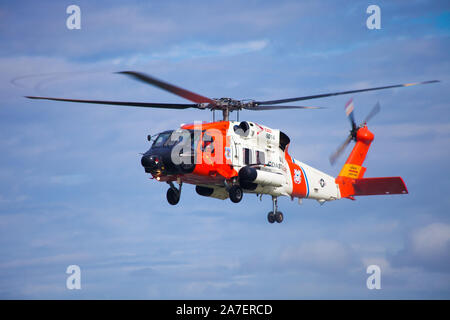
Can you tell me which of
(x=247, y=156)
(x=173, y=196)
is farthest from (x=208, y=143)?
(x=173, y=196)

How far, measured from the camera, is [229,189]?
3269cm

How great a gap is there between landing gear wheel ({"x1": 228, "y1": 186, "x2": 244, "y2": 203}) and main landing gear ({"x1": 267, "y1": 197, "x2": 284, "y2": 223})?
11.6 ft

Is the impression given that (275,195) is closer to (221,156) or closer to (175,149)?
(221,156)

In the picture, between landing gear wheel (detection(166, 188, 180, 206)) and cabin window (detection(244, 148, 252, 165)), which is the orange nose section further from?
landing gear wheel (detection(166, 188, 180, 206))

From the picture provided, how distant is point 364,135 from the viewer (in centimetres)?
4056

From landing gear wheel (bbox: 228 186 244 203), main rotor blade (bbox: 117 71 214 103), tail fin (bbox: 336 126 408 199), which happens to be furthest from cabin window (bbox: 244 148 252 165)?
tail fin (bbox: 336 126 408 199)

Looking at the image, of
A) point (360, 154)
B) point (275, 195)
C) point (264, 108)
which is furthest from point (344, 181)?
point (264, 108)

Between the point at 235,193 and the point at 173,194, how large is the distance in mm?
2884

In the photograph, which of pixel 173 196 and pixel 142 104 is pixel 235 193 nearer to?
pixel 173 196

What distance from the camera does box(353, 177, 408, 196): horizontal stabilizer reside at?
37312 millimetres

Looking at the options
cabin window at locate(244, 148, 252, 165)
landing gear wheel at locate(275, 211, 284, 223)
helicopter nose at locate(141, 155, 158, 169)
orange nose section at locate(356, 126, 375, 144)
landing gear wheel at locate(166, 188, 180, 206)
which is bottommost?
landing gear wheel at locate(275, 211, 284, 223)

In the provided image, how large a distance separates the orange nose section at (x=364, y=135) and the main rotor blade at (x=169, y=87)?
11.6 meters

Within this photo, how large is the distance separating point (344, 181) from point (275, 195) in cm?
617
